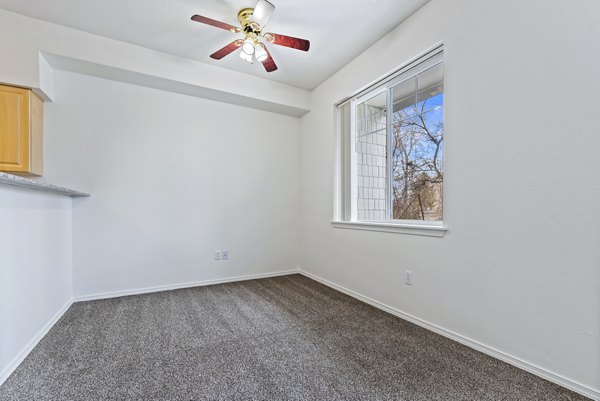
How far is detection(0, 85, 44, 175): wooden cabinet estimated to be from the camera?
2.52 m

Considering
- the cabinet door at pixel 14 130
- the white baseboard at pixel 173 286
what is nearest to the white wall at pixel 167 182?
the white baseboard at pixel 173 286

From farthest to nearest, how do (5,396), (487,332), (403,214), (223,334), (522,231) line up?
(403,214) → (223,334) → (487,332) → (522,231) → (5,396)

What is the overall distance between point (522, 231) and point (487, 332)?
2.45 ft

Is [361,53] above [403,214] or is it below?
above

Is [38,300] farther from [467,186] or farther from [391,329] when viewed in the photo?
[467,186]

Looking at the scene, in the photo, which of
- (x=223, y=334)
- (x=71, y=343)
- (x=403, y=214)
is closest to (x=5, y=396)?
(x=71, y=343)

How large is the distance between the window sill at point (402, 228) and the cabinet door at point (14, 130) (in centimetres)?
331

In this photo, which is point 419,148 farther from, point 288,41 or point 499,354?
point 499,354

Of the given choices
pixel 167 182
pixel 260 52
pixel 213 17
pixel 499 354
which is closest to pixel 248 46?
pixel 260 52

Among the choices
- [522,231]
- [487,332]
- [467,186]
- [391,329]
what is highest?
[467,186]

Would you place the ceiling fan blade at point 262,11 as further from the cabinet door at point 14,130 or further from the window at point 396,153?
the cabinet door at point 14,130

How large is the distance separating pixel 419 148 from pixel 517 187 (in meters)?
1.01

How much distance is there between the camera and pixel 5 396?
149cm

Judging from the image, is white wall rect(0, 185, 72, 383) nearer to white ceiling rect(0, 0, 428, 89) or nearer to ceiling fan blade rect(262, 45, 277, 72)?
white ceiling rect(0, 0, 428, 89)
